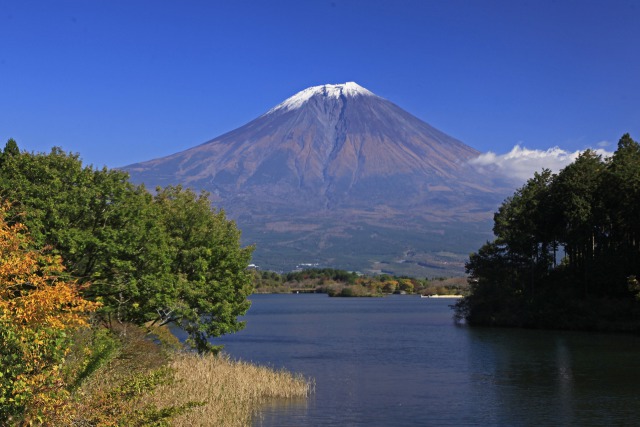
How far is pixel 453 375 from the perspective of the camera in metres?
36.9

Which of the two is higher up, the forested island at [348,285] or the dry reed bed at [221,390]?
the forested island at [348,285]

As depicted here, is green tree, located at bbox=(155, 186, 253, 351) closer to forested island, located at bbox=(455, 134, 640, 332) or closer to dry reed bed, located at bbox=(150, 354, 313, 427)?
dry reed bed, located at bbox=(150, 354, 313, 427)

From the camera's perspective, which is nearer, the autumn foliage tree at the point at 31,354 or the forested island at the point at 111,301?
the autumn foliage tree at the point at 31,354

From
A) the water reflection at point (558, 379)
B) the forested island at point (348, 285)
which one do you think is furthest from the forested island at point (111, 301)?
the forested island at point (348, 285)

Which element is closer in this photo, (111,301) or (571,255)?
(111,301)

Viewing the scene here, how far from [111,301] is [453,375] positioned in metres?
17.0

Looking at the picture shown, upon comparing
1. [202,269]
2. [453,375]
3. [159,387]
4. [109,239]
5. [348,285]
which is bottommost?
[453,375]

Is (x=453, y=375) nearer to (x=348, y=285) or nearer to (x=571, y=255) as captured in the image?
(x=571, y=255)

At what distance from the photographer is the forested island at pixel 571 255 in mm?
60406

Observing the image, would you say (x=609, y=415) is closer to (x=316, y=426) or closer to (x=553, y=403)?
(x=553, y=403)

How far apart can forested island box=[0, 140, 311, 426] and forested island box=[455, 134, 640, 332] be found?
3337 cm

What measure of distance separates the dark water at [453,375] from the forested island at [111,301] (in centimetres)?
332

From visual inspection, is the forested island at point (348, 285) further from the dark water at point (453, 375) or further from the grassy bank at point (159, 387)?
the grassy bank at point (159, 387)

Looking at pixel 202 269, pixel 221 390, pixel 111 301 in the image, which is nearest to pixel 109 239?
pixel 111 301
